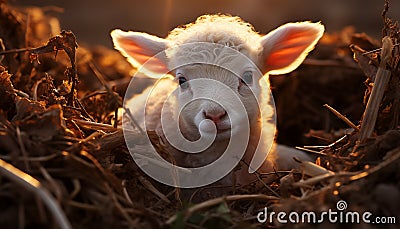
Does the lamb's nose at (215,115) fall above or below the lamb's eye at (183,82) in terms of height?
below

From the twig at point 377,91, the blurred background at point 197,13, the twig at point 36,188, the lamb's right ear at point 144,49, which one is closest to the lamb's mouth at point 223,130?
the twig at point 377,91

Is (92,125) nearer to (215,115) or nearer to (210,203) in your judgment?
(215,115)

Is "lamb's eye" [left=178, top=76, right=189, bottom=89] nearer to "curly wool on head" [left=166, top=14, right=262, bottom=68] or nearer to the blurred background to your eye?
"curly wool on head" [left=166, top=14, right=262, bottom=68]

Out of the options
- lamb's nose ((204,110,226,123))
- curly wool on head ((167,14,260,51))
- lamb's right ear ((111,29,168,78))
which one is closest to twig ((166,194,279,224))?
lamb's nose ((204,110,226,123))

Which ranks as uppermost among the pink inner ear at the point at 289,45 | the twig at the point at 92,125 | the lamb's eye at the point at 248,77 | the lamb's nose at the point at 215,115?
Result: the pink inner ear at the point at 289,45

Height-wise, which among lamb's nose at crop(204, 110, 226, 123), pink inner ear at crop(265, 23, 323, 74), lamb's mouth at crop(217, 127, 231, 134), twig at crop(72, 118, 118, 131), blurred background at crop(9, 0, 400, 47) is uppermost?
pink inner ear at crop(265, 23, 323, 74)

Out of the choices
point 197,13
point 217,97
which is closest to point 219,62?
point 217,97

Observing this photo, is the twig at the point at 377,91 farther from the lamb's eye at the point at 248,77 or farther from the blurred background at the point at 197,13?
the blurred background at the point at 197,13
